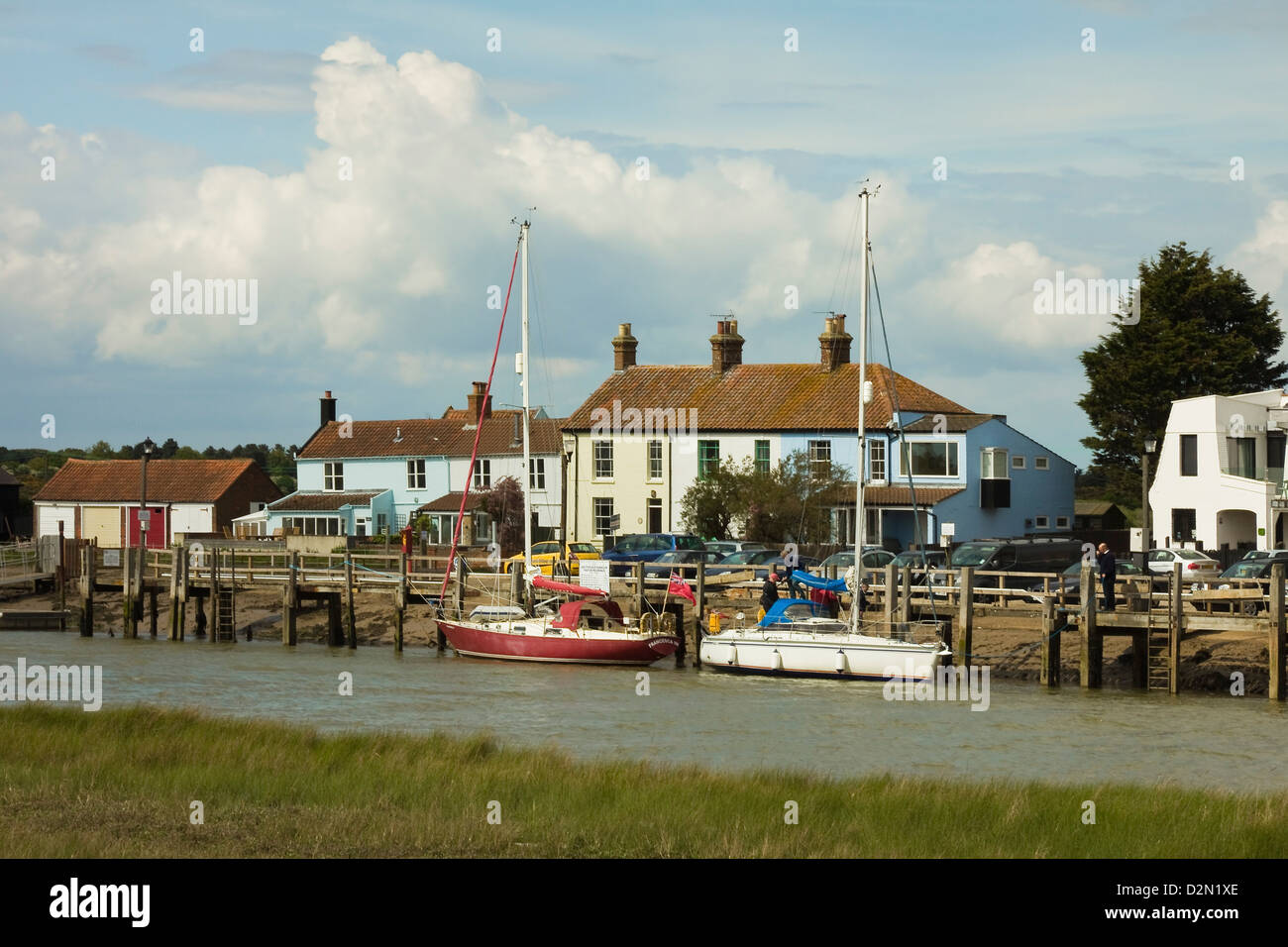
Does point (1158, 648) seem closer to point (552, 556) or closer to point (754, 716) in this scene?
point (754, 716)

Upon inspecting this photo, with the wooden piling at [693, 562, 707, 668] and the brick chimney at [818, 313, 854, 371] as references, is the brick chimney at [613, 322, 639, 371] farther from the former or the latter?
the wooden piling at [693, 562, 707, 668]

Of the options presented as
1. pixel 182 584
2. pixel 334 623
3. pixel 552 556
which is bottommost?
pixel 334 623

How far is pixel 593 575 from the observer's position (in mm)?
43312

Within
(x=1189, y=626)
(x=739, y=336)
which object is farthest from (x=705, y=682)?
(x=739, y=336)

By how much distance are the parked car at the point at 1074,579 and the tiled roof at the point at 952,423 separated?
15816mm

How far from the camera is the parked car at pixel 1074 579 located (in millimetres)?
39000

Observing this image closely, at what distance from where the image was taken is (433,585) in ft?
165

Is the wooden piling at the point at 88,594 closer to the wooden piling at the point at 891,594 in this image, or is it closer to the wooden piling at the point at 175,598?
the wooden piling at the point at 175,598

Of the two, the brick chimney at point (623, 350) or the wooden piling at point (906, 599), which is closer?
the wooden piling at point (906, 599)

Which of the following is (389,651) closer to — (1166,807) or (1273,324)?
(1166,807)

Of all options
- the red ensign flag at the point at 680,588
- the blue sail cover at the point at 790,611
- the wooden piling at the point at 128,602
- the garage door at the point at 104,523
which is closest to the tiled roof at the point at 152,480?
the garage door at the point at 104,523

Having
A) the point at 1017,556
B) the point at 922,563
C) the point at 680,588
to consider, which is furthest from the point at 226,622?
the point at 1017,556

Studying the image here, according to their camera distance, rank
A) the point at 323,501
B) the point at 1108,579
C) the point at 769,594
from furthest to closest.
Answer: the point at 323,501
the point at 769,594
the point at 1108,579

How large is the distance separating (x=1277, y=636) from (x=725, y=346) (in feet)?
143
